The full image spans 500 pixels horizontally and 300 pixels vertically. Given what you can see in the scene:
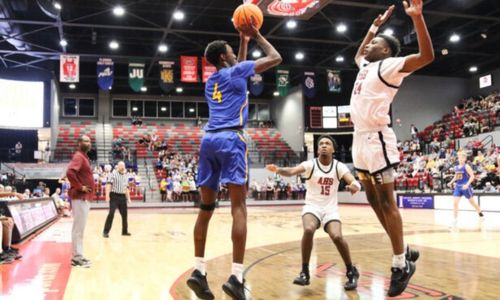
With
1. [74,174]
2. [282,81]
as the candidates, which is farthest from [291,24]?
[74,174]

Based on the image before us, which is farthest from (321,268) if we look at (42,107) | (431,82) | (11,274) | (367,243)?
(431,82)

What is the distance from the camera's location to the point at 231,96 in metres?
3.74

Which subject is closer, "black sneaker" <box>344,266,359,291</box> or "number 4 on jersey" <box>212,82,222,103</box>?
"number 4 on jersey" <box>212,82,222,103</box>

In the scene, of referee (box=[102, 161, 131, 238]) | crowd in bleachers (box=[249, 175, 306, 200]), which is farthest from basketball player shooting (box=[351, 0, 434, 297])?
crowd in bleachers (box=[249, 175, 306, 200])

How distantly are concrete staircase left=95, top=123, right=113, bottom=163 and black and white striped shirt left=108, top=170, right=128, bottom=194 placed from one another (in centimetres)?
1749

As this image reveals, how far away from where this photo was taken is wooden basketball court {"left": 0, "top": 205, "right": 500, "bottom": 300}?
4211 mm

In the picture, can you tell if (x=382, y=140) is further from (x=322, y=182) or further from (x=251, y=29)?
(x=251, y=29)

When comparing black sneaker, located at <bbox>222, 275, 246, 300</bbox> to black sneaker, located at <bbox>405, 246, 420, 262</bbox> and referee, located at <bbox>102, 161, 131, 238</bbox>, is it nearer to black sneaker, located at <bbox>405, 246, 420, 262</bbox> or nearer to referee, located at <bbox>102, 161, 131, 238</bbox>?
black sneaker, located at <bbox>405, 246, 420, 262</bbox>

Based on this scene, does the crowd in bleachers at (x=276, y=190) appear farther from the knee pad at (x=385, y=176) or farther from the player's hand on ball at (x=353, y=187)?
the knee pad at (x=385, y=176)

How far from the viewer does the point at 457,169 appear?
10586 mm

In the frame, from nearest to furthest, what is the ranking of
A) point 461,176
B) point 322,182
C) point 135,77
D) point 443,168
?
1. point 322,182
2. point 461,176
3. point 443,168
4. point 135,77

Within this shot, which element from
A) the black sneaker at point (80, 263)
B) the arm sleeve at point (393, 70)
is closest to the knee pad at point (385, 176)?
the arm sleeve at point (393, 70)

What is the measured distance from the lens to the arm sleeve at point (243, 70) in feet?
12.0

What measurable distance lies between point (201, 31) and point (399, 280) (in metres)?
18.9
